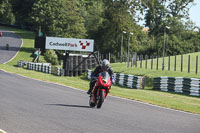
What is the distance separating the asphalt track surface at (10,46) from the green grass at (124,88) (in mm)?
1179

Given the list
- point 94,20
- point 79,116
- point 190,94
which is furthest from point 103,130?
point 94,20

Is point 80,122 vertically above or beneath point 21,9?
beneath

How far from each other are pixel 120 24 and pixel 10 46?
76.5ft

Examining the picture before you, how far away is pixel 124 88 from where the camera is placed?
98.9 ft

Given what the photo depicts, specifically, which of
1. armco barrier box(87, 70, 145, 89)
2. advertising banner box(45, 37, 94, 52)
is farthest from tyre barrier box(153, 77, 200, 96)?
advertising banner box(45, 37, 94, 52)

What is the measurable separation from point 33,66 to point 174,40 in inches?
1687

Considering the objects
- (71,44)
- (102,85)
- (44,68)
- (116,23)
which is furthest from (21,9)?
(102,85)

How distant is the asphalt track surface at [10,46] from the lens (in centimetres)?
6857

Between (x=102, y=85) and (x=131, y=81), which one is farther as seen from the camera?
(x=131, y=81)

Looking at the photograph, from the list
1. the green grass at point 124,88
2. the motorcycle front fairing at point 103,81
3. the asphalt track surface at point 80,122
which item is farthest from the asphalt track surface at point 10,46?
the asphalt track surface at point 80,122

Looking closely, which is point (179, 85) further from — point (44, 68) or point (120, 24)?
point (120, 24)

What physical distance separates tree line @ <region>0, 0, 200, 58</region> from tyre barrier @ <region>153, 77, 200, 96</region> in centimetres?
3343

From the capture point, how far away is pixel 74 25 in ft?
251

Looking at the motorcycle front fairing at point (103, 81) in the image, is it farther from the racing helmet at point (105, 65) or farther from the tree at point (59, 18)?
the tree at point (59, 18)
